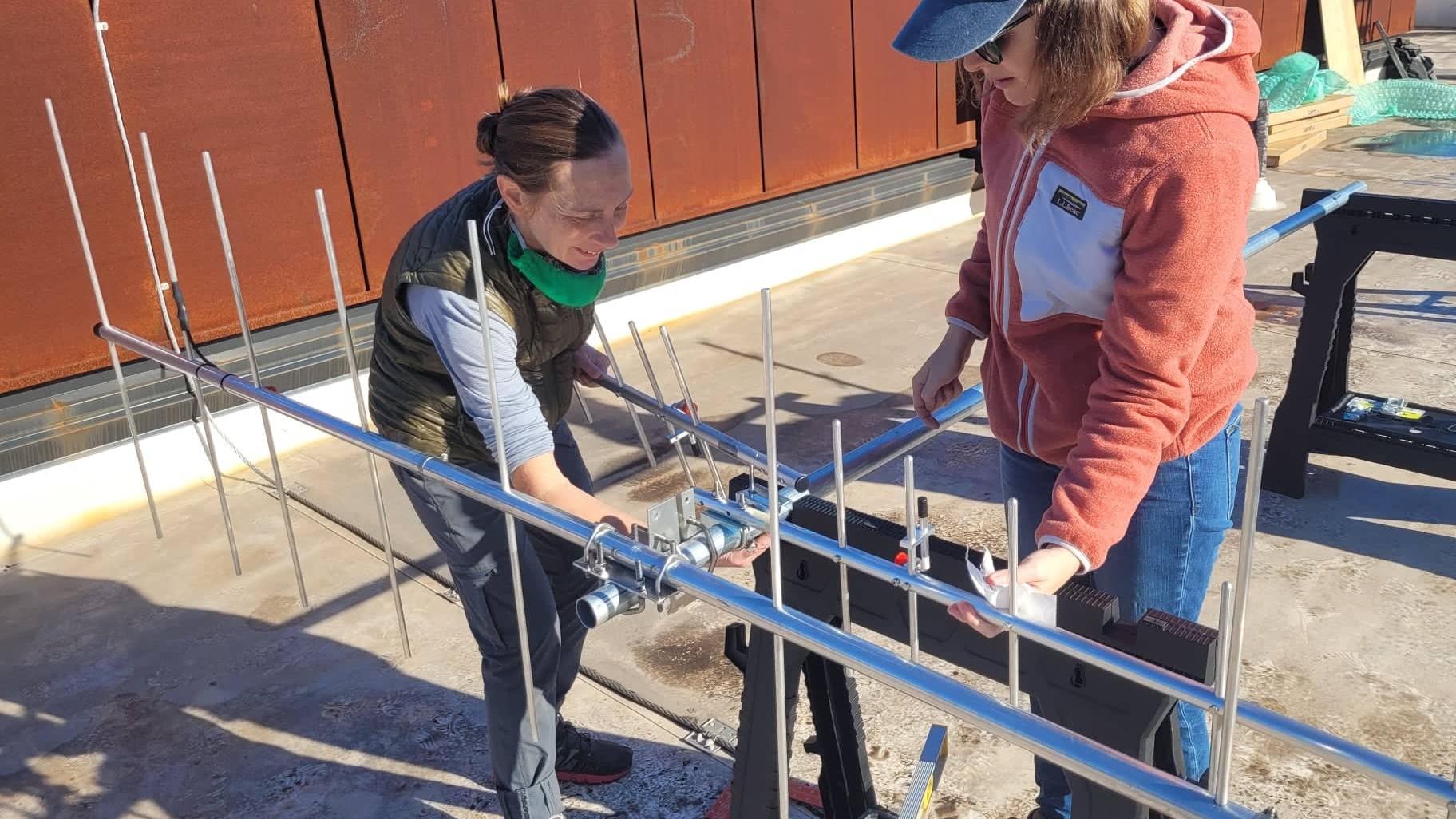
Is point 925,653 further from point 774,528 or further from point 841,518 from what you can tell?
point 774,528

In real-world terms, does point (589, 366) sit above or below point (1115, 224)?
below

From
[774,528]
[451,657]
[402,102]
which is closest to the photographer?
[774,528]

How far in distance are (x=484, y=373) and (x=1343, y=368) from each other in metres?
3.52

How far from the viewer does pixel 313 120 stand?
5078 millimetres

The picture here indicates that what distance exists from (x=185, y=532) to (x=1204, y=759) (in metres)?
3.67

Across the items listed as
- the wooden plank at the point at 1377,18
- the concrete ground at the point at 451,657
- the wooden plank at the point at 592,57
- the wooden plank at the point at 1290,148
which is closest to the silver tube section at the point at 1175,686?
the concrete ground at the point at 451,657

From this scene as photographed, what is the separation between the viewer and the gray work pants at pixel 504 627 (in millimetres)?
2314

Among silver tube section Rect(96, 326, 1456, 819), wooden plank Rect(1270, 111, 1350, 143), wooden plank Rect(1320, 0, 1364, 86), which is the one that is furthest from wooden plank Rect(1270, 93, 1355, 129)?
silver tube section Rect(96, 326, 1456, 819)

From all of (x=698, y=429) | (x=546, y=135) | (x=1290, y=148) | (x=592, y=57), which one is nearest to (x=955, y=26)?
(x=546, y=135)

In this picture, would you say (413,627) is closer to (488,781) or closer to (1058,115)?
(488,781)

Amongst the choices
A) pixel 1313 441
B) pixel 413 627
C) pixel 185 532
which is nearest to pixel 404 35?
pixel 185 532

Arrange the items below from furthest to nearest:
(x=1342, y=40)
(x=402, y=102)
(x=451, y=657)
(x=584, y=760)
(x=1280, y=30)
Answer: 1. (x=1342, y=40)
2. (x=1280, y=30)
3. (x=402, y=102)
4. (x=451, y=657)
5. (x=584, y=760)

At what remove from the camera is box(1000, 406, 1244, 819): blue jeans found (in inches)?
74.5

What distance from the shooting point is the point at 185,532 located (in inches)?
171
